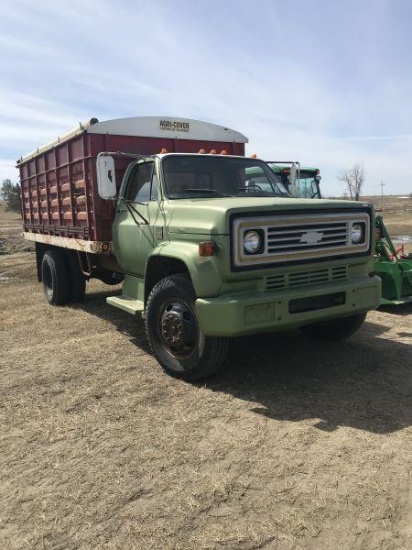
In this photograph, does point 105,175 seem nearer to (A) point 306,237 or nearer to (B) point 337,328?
(A) point 306,237

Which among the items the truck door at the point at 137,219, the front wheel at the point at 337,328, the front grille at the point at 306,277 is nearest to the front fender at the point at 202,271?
the front grille at the point at 306,277

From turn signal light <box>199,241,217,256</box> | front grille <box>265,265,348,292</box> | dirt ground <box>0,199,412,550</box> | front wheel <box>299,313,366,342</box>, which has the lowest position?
dirt ground <box>0,199,412,550</box>

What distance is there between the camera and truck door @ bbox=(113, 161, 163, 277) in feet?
17.4

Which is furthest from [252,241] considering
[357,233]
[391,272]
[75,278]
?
[75,278]

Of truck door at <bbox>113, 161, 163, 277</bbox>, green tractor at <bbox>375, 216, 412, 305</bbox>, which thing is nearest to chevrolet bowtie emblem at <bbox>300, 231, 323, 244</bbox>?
truck door at <bbox>113, 161, 163, 277</bbox>

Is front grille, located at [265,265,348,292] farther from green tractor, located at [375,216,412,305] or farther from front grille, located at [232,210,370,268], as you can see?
green tractor, located at [375,216,412,305]

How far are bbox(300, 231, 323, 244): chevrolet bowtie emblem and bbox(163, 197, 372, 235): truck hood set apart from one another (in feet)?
0.67

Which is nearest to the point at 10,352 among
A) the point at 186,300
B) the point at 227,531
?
the point at 186,300

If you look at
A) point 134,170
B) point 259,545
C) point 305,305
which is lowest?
point 259,545

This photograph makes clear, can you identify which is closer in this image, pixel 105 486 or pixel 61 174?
pixel 105 486

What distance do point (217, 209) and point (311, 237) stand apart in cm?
93

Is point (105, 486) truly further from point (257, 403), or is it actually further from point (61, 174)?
point (61, 174)

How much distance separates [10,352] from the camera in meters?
5.75

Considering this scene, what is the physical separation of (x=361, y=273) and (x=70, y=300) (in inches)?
200
